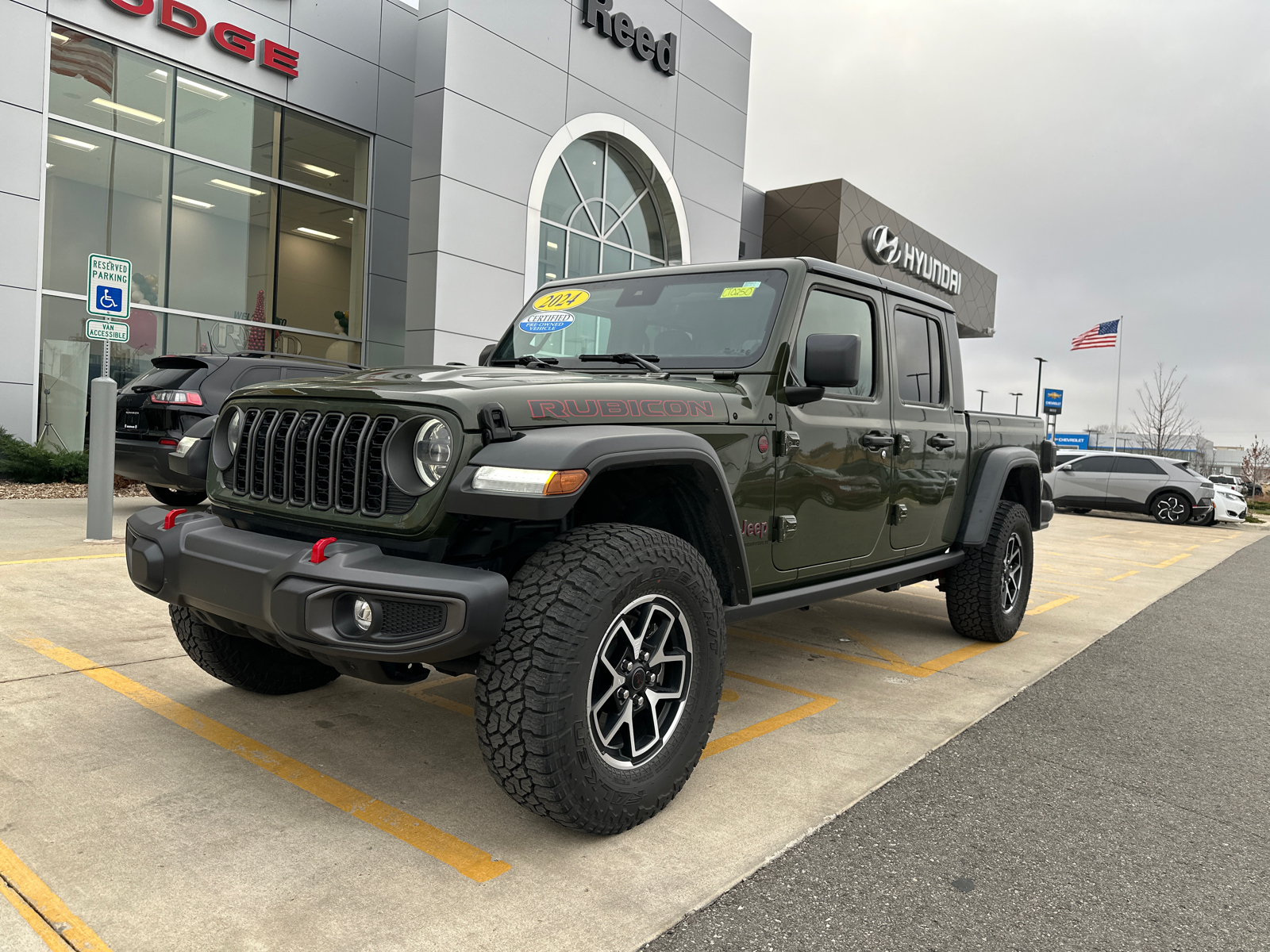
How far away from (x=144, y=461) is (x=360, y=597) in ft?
23.1

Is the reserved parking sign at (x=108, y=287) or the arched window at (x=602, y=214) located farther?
the arched window at (x=602, y=214)

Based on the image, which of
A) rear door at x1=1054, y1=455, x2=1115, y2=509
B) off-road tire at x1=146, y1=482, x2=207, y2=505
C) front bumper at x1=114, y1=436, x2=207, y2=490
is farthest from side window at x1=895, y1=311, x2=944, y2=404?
rear door at x1=1054, y1=455, x2=1115, y2=509

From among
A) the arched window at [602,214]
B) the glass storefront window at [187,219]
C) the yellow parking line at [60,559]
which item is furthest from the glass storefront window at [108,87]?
the yellow parking line at [60,559]

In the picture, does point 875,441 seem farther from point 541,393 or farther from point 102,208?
point 102,208

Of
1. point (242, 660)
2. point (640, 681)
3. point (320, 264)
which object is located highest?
point (320, 264)

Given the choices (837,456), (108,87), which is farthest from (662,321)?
(108,87)

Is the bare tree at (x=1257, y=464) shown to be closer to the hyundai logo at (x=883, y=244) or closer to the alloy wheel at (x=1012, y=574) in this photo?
the hyundai logo at (x=883, y=244)

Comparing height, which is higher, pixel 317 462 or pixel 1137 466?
pixel 1137 466

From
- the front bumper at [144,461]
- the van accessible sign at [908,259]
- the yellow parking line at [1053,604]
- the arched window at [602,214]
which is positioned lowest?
the yellow parking line at [1053,604]

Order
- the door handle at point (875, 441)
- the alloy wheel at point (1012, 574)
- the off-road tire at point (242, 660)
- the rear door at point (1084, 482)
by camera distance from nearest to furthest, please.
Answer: the off-road tire at point (242, 660) → the door handle at point (875, 441) → the alloy wheel at point (1012, 574) → the rear door at point (1084, 482)

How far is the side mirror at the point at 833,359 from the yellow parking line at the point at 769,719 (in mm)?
1307

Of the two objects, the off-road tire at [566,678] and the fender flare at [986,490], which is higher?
the fender flare at [986,490]

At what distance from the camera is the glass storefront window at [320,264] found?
48.8 ft

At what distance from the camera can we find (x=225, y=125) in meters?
13.7
